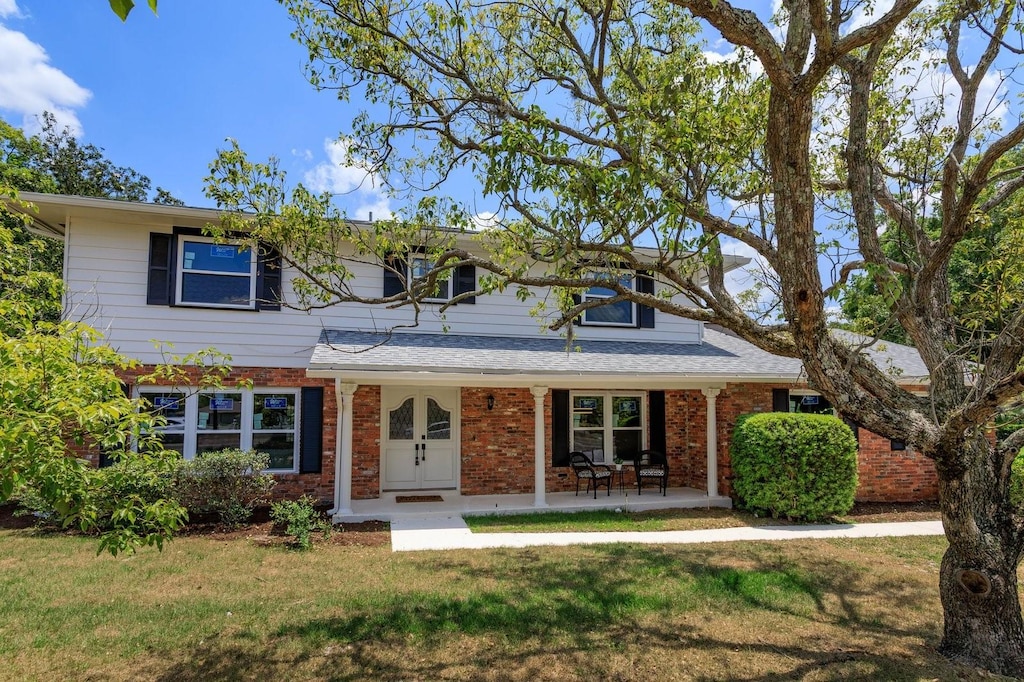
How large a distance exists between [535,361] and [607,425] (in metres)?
2.99

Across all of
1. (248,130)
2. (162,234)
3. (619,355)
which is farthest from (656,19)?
(162,234)

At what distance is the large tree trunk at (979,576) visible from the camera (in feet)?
14.8

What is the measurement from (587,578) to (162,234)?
9.32 meters

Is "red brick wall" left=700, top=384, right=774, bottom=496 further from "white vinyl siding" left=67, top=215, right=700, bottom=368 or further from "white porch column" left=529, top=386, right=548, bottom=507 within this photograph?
"white vinyl siding" left=67, top=215, right=700, bottom=368

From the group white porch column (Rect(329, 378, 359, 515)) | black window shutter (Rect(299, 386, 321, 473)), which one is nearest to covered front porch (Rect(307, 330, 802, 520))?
white porch column (Rect(329, 378, 359, 515))

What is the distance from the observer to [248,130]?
773 cm

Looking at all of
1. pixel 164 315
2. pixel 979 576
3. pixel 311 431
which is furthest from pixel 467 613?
pixel 164 315

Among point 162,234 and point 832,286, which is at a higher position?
point 162,234

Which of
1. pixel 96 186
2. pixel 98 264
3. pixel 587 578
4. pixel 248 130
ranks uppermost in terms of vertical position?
pixel 96 186

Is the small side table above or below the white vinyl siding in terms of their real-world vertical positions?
below

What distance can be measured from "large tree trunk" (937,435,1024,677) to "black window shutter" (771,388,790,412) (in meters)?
7.08

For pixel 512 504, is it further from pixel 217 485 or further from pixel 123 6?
pixel 123 6

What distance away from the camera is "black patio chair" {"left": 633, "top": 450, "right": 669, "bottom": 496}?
468 inches

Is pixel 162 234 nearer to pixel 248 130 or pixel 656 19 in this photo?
pixel 248 130
